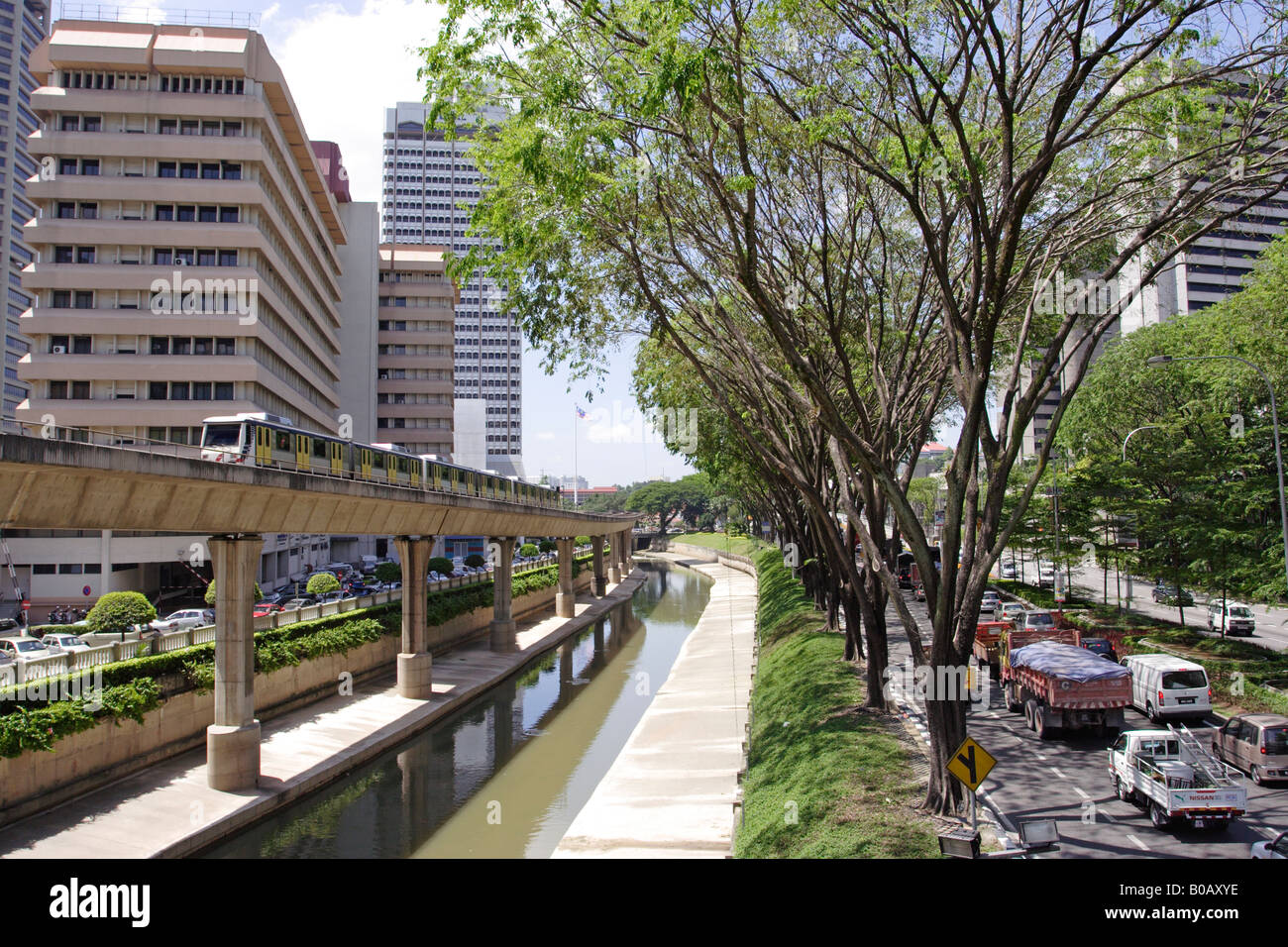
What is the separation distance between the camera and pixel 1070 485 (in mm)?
41125

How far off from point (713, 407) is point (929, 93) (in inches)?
771

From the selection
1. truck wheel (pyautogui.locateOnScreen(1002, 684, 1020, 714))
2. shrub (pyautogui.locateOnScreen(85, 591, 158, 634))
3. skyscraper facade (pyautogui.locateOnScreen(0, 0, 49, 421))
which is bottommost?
truck wheel (pyautogui.locateOnScreen(1002, 684, 1020, 714))

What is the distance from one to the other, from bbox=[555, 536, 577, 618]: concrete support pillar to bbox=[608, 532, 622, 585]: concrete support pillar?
89.4 feet

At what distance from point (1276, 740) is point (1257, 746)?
34 cm

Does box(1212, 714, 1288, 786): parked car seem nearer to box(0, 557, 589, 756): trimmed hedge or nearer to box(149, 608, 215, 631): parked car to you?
box(0, 557, 589, 756): trimmed hedge

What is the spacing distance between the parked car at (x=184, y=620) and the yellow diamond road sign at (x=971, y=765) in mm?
32546

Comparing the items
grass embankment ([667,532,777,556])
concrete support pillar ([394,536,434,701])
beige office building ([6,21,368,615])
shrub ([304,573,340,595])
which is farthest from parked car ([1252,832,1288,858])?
grass embankment ([667,532,777,556])

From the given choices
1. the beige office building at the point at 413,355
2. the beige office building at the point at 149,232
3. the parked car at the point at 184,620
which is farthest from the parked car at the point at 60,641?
the beige office building at the point at 413,355

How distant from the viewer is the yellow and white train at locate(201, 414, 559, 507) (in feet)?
82.2

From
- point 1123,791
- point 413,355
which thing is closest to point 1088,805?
point 1123,791

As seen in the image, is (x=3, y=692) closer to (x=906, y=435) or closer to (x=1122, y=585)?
(x=906, y=435)

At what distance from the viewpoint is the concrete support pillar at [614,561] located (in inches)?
3484

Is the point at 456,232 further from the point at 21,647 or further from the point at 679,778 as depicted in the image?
the point at 679,778

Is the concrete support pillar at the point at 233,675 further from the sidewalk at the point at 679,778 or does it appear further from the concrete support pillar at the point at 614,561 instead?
the concrete support pillar at the point at 614,561
